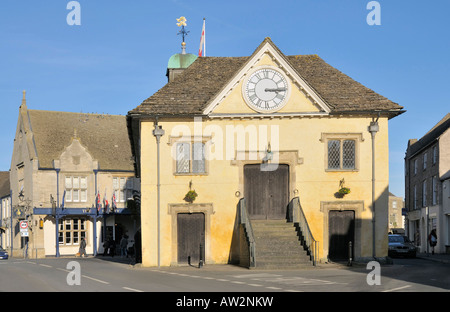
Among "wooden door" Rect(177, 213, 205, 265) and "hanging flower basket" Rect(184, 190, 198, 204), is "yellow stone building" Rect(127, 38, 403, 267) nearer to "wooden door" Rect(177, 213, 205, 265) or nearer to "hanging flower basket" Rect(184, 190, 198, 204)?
"wooden door" Rect(177, 213, 205, 265)

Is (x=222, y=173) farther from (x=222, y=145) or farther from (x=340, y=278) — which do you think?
(x=340, y=278)

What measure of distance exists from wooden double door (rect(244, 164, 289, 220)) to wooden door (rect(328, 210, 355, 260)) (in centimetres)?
214

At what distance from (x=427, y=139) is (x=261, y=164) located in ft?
108

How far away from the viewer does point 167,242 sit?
30.9 metres

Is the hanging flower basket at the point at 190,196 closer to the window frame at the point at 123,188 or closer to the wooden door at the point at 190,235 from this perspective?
the wooden door at the point at 190,235

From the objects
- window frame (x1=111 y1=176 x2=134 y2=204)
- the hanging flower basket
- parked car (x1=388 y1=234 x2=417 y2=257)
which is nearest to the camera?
the hanging flower basket

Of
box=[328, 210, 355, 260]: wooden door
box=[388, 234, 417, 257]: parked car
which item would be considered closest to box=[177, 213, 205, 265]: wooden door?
box=[328, 210, 355, 260]: wooden door

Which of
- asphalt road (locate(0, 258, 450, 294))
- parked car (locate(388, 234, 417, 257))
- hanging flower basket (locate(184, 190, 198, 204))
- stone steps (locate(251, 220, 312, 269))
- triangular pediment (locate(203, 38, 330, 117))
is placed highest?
triangular pediment (locate(203, 38, 330, 117))

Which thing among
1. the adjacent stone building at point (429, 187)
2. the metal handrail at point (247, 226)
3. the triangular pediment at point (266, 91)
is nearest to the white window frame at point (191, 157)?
the triangular pediment at point (266, 91)

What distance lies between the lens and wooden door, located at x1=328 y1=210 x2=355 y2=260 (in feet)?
101

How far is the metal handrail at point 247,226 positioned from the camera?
27328 mm

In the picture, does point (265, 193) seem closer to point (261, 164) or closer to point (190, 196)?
point (261, 164)

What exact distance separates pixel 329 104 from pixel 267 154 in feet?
11.2
